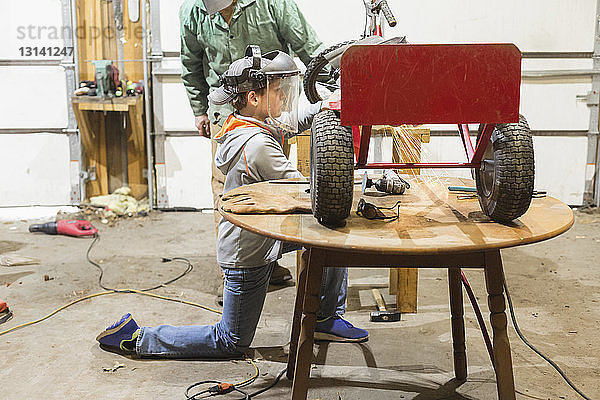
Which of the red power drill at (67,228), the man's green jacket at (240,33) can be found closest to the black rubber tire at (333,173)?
the man's green jacket at (240,33)

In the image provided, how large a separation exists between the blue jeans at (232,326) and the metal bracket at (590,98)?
3769 millimetres

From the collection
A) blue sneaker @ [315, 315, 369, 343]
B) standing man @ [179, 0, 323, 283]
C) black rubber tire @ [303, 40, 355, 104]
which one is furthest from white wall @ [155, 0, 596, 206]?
black rubber tire @ [303, 40, 355, 104]

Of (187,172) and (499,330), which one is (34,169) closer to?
(187,172)

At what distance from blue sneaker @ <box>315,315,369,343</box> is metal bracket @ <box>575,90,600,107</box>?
3748 millimetres

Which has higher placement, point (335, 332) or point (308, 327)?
point (308, 327)

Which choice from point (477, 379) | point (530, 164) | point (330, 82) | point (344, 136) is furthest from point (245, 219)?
point (330, 82)

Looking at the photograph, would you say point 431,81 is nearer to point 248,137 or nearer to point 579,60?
point 248,137

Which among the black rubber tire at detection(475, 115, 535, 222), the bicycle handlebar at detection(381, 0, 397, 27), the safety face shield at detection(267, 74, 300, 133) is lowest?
the black rubber tire at detection(475, 115, 535, 222)

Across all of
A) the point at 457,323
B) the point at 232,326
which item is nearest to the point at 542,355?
the point at 457,323

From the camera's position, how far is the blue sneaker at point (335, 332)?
2943 mm

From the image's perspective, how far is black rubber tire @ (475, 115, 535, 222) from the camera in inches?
67.6

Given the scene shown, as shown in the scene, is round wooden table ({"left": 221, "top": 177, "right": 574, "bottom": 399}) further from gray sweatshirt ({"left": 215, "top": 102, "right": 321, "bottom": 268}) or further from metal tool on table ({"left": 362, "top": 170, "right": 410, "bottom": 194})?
gray sweatshirt ({"left": 215, "top": 102, "right": 321, "bottom": 268})

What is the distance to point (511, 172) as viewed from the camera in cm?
172

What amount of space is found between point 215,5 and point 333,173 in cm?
219
